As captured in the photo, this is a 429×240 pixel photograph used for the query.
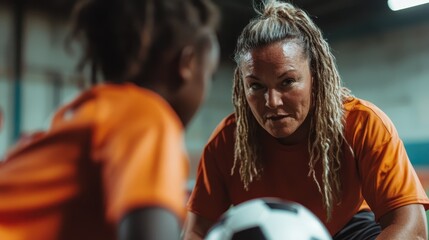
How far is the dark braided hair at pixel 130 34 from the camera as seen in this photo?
2.46ft

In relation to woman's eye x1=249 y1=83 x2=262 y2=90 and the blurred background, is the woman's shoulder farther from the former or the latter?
the blurred background

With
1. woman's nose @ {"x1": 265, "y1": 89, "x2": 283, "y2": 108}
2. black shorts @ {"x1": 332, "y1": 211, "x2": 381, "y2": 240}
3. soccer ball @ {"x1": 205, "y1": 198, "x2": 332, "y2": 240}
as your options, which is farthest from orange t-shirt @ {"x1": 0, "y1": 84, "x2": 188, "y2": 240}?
black shorts @ {"x1": 332, "y1": 211, "x2": 381, "y2": 240}

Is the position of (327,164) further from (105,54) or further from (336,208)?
(105,54)

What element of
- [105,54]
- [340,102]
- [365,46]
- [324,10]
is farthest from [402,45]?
[105,54]

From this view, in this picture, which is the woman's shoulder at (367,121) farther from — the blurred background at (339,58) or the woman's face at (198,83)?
the blurred background at (339,58)

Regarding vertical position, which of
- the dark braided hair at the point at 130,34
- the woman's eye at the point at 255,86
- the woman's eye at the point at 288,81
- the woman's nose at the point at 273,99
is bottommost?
the woman's nose at the point at 273,99

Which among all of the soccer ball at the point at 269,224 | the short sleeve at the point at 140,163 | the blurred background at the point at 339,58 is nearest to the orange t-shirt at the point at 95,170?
the short sleeve at the point at 140,163

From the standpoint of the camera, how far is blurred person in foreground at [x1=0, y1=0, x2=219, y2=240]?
0.59m

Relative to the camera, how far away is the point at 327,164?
154 cm

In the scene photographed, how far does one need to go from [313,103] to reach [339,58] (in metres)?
4.98

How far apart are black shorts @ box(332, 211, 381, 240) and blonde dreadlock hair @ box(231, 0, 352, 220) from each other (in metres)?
0.11

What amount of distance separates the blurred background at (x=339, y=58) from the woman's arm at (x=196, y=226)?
3578 millimetres

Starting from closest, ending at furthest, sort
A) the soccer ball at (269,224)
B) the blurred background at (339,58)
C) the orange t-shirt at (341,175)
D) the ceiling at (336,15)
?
the soccer ball at (269,224)
the orange t-shirt at (341,175)
the blurred background at (339,58)
the ceiling at (336,15)

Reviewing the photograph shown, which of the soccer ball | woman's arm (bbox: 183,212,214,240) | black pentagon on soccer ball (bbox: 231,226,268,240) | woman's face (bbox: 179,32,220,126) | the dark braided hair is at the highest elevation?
the dark braided hair
